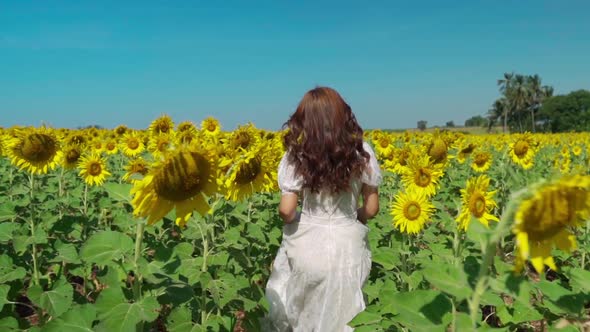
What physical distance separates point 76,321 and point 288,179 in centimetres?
138

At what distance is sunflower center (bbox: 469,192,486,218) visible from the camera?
114 inches

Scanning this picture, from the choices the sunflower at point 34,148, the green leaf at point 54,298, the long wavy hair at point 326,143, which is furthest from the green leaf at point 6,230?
the long wavy hair at point 326,143

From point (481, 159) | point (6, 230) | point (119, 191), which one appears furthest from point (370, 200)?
point (481, 159)

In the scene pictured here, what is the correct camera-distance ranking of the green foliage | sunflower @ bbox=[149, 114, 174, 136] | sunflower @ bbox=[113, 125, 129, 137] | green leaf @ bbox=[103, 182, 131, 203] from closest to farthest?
1. green leaf @ bbox=[103, 182, 131, 203]
2. sunflower @ bbox=[149, 114, 174, 136]
3. sunflower @ bbox=[113, 125, 129, 137]
4. the green foliage

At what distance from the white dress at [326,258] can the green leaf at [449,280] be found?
1.57 m

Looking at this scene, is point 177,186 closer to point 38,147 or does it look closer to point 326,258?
point 326,258

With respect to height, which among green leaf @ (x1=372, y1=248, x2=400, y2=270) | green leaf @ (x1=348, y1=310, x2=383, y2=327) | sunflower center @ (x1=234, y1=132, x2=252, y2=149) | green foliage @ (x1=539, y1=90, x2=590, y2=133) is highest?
green foliage @ (x1=539, y1=90, x2=590, y2=133)

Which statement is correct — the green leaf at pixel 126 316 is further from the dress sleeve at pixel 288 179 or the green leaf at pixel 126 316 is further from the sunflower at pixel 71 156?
the sunflower at pixel 71 156

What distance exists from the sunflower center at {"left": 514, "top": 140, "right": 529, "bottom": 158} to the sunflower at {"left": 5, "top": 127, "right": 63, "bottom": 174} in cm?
582

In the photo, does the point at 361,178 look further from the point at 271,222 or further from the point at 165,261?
the point at 271,222

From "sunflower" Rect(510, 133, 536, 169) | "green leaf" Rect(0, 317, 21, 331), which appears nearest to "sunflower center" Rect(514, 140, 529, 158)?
"sunflower" Rect(510, 133, 536, 169)

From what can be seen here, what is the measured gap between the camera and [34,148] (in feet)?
13.5

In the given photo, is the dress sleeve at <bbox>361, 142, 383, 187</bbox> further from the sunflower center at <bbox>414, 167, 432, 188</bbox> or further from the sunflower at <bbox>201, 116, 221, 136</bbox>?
the sunflower at <bbox>201, 116, 221, 136</bbox>

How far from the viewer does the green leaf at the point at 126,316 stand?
5.67 feet
